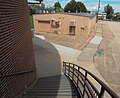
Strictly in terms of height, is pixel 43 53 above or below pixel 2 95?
below

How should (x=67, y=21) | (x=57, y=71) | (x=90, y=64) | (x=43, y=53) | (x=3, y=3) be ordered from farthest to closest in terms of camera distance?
(x=67, y=21) < (x=43, y=53) < (x=90, y=64) < (x=57, y=71) < (x=3, y=3)

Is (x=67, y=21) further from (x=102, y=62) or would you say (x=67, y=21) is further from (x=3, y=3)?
(x=3, y=3)

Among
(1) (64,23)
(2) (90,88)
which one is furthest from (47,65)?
(1) (64,23)

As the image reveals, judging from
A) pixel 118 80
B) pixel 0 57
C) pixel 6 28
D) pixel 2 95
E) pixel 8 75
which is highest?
pixel 6 28

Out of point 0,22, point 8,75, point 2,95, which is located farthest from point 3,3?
point 2,95

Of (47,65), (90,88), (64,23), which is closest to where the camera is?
(90,88)

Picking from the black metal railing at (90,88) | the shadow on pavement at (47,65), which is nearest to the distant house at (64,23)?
the shadow on pavement at (47,65)

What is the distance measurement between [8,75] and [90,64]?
9.48 metres

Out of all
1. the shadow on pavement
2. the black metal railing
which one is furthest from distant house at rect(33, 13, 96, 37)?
the black metal railing

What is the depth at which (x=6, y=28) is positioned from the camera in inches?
147

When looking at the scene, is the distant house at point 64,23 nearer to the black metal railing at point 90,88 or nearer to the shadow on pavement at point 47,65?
the shadow on pavement at point 47,65

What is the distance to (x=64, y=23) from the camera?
24141 millimetres

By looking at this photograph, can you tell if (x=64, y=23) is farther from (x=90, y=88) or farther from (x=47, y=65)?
(x=90, y=88)

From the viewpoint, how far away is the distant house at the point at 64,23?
2298 cm
